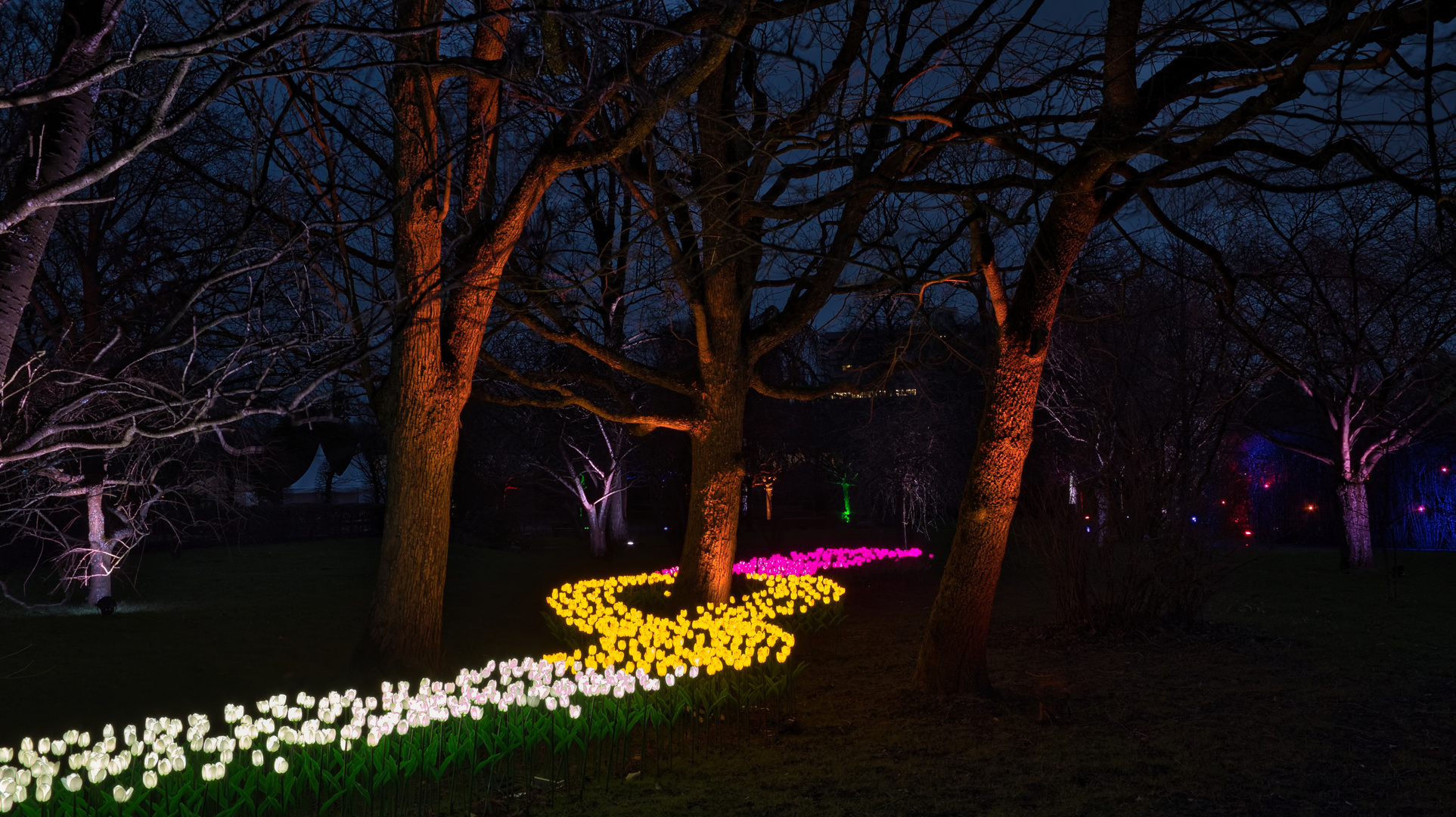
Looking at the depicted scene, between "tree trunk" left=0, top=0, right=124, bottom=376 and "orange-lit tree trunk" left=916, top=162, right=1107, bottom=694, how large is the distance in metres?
4.77

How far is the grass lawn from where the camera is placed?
408cm

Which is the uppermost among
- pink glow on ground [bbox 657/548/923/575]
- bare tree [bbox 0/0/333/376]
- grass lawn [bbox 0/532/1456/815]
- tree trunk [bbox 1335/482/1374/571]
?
bare tree [bbox 0/0/333/376]

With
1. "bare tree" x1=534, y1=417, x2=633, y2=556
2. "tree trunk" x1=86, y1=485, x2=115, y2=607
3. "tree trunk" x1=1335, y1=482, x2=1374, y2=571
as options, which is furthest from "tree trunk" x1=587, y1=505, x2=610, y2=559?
"tree trunk" x1=1335, y1=482, x2=1374, y2=571

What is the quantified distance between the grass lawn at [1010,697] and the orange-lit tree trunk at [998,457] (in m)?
0.35

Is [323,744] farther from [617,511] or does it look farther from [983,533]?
[617,511]

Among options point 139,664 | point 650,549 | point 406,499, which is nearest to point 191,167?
point 406,499

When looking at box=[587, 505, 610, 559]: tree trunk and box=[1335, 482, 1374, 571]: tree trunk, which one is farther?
box=[587, 505, 610, 559]: tree trunk

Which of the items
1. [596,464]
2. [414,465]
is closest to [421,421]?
[414,465]

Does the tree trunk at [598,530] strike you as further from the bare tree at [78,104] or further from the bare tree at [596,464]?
the bare tree at [78,104]

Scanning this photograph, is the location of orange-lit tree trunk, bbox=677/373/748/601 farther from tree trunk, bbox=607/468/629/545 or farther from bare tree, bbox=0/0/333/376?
tree trunk, bbox=607/468/629/545

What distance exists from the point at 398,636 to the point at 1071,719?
4.65 metres

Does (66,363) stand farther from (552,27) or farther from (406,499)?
(552,27)

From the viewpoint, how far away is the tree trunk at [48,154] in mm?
2557

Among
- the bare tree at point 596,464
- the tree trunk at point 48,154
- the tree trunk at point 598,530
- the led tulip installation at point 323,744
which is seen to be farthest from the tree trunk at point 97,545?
the tree trunk at point 598,530
